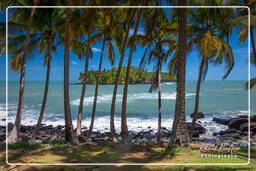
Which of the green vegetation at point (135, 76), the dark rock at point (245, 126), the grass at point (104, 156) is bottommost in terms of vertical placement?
the dark rock at point (245, 126)

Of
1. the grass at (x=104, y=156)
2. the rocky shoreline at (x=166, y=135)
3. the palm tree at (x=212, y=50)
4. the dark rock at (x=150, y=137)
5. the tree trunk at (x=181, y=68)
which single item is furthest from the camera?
the dark rock at (x=150, y=137)

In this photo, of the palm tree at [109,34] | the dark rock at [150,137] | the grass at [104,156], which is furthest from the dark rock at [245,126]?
the grass at [104,156]

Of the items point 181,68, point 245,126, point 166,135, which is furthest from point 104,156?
point 245,126

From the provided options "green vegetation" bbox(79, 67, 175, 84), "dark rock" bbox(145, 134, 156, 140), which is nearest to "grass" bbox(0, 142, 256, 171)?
"green vegetation" bbox(79, 67, 175, 84)

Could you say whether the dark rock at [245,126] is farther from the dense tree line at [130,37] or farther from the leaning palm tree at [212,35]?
the leaning palm tree at [212,35]

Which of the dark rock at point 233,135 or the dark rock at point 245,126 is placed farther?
the dark rock at point 245,126

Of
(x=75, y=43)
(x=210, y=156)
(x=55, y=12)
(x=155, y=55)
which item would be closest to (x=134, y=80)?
(x=155, y=55)

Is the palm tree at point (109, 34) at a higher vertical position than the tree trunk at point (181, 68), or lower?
higher

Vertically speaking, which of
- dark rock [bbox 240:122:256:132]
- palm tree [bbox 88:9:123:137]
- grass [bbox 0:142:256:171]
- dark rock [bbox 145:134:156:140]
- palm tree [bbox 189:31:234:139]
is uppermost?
palm tree [bbox 88:9:123:137]

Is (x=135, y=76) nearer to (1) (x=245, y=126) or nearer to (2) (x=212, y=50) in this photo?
(2) (x=212, y=50)

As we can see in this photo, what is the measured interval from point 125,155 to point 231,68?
430 centimetres

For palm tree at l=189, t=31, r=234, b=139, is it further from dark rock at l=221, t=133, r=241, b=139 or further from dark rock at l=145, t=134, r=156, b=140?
dark rock at l=145, t=134, r=156, b=140

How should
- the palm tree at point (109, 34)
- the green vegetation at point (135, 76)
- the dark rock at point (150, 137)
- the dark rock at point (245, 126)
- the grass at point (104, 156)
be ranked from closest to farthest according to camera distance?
the grass at point (104, 156), the palm tree at point (109, 34), the green vegetation at point (135, 76), the dark rock at point (150, 137), the dark rock at point (245, 126)

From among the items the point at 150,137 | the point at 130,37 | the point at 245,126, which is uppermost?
the point at 130,37
